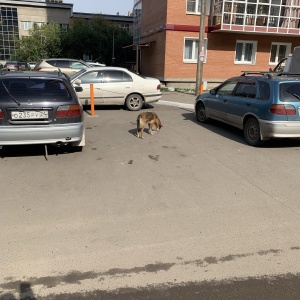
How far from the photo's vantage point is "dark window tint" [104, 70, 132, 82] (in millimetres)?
11719

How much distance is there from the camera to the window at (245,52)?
2219 cm

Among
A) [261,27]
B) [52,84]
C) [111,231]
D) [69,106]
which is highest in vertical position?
[261,27]

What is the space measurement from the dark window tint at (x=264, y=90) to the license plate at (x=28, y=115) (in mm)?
4621

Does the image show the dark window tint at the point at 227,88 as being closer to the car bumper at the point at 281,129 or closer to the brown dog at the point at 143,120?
the car bumper at the point at 281,129

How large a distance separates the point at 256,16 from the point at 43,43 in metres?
34.8

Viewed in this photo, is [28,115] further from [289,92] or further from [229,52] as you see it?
[229,52]

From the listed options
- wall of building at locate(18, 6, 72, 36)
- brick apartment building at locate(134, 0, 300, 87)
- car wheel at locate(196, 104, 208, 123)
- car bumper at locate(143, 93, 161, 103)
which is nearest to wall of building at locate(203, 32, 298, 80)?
brick apartment building at locate(134, 0, 300, 87)

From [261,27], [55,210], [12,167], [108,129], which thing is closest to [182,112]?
[108,129]

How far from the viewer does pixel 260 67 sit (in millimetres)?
22281

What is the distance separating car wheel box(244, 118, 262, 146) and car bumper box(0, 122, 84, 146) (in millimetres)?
3909

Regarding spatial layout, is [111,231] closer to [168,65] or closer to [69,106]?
[69,106]

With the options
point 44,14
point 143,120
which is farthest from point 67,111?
point 44,14

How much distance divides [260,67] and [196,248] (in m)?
21.4

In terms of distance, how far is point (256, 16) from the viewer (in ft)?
67.2
